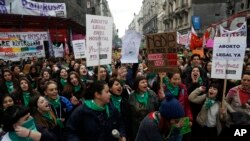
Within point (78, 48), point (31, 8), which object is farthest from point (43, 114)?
point (31, 8)

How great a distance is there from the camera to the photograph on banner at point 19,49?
1234 centimetres

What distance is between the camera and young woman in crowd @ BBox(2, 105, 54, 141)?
3.18m

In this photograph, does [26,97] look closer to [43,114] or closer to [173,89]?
[43,114]

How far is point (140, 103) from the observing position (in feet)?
16.7

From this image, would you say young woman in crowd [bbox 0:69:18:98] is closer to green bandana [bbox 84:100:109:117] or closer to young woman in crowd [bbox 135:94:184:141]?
green bandana [bbox 84:100:109:117]

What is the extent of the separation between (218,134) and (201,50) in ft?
28.4

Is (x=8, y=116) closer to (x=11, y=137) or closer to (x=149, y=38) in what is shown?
(x=11, y=137)

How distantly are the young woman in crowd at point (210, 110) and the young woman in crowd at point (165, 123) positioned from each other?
2427 millimetres

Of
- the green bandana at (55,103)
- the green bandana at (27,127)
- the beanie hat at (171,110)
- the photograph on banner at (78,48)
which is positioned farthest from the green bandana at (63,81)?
the beanie hat at (171,110)

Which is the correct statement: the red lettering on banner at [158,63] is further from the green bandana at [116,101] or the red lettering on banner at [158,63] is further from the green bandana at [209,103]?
the green bandana at [116,101]

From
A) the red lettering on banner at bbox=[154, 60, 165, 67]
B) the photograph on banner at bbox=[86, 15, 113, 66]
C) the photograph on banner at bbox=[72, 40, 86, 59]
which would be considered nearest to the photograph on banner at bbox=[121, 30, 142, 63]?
the red lettering on banner at bbox=[154, 60, 165, 67]

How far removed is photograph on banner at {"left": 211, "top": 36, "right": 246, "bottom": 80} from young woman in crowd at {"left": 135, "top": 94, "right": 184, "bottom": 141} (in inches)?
107

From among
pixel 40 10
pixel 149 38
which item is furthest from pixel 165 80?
pixel 40 10

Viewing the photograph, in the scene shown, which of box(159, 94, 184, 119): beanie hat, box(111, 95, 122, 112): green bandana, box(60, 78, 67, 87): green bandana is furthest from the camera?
box(60, 78, 67, 87): green bandana
